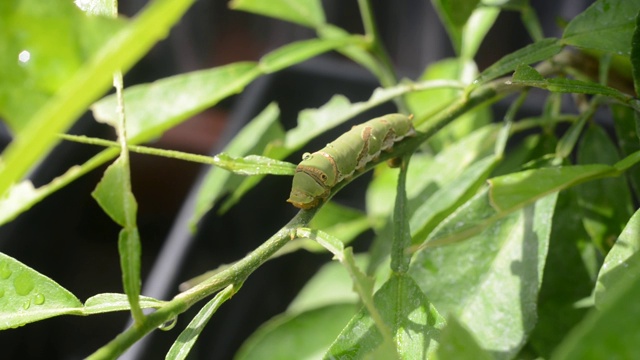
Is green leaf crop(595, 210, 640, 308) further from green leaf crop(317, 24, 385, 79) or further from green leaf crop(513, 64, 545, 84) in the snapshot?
green leaf crop(317, 24, 385, 79)

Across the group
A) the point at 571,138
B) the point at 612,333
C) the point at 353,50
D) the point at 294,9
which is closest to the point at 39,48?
the point at 612,333

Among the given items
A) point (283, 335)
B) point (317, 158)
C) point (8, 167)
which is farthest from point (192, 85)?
point (8, 167)

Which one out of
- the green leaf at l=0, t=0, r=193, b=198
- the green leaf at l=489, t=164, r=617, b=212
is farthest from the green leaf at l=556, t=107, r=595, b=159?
the green leaf at l=0, t=0, r=193, b=198

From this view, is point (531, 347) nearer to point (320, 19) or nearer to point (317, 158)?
point (317, 158)

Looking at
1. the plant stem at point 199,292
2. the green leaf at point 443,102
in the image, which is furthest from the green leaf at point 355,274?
the green leaf at point 443,102

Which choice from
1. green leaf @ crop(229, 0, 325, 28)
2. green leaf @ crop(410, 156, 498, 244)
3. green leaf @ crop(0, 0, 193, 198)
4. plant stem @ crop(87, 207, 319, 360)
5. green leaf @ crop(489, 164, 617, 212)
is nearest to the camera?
green leaf @ crop(0, 0, 193, 198)

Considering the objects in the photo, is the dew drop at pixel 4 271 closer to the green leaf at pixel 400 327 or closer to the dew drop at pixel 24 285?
the dew drop at pixel 24 285
